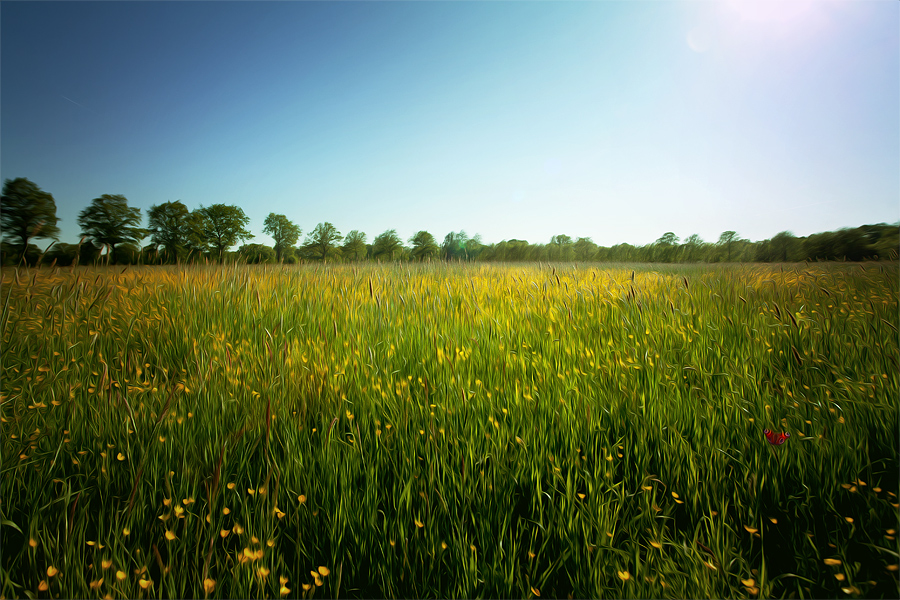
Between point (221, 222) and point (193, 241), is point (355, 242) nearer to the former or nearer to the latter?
point (221, 222)

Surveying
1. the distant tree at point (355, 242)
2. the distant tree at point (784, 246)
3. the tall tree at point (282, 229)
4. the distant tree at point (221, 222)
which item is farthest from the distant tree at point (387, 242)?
the distant tree at point (784, 246)

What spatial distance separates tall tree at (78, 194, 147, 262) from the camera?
3.56 m

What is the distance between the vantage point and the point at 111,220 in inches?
157

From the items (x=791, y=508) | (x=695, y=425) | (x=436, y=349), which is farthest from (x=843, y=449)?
(x=436, y=349)

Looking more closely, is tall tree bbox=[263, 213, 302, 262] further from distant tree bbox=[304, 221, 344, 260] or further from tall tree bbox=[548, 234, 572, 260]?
tall tree bbox=[548, 234, 572, 260]

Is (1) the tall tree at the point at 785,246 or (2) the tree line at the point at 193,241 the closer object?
(2) the tree line at the point at 193,241

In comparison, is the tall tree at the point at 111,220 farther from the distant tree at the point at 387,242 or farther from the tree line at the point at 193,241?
the distant tree at the point at 387,242

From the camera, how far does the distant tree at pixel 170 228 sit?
169 inches

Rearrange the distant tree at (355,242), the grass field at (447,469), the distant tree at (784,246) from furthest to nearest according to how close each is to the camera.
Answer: the distant tree at (355,242) < the distant tree at (784,246) < the grass field at (447,469)

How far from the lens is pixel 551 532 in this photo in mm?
1199

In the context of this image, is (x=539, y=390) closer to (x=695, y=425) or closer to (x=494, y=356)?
(x=494, y=356)

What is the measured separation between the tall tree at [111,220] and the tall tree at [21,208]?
1.23 feet

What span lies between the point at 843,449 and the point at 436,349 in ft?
7.01

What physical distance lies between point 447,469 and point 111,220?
17.3 feet
